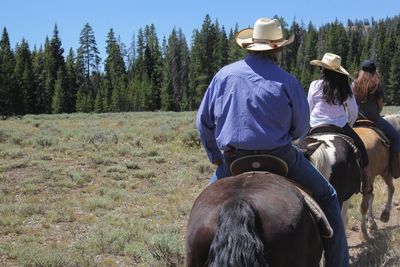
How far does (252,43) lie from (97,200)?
6.64 metres

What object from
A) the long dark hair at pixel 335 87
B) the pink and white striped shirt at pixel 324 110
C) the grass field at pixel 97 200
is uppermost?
the long dark hair at pixel 335 87

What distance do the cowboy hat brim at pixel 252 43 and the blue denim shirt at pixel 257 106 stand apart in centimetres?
8

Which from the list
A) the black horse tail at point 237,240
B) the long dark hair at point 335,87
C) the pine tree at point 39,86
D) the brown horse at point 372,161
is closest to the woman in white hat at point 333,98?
the long dark hair at point 335,87

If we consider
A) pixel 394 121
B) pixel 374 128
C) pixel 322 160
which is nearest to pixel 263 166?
pixel 322 160

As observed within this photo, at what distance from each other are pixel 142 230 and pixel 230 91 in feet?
15.8

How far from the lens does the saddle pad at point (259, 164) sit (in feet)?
10.7

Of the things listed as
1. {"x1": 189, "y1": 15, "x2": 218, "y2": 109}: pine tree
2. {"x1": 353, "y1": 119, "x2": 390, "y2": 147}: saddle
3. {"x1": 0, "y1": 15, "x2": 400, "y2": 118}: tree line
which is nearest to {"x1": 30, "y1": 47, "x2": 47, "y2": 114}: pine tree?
{"x1": 0, "y1": 15, "x2": 400, "y2": 118}: tree line

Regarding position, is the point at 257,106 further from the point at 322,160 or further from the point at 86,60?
the point at 86,60

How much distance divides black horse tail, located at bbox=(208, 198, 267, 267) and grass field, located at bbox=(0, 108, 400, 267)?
11.4 feet

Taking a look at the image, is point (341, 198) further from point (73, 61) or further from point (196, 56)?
point (73, 61)

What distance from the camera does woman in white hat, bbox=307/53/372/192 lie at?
5.47 meters

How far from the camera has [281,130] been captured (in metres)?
3.30

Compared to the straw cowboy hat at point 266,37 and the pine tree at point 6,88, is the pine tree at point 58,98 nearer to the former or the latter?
the pine tree at point 6,88

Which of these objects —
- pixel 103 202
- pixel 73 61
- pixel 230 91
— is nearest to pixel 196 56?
pixel 73 61
